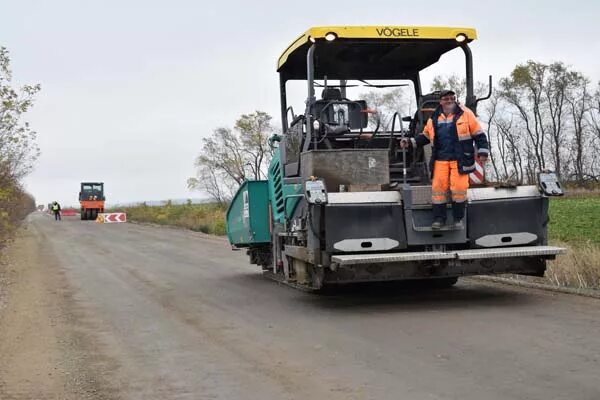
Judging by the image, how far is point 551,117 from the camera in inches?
2584

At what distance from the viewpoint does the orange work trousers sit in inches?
301

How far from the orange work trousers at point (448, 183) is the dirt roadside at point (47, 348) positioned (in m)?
3.98

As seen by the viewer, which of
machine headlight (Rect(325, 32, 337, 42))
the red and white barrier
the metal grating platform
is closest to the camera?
the metal grating platform

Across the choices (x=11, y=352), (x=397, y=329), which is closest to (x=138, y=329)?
(x=11, y=352)

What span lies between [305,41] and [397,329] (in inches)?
147

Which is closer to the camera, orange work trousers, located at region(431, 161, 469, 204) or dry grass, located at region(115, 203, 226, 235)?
orange work trousers, located at region(431, 161, 469, 204)

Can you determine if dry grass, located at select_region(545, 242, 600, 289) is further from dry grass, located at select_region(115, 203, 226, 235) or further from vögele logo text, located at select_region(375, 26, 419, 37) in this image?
dry grass, located at select_region(115, 203, 226, 235)

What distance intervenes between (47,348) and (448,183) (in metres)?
4.63

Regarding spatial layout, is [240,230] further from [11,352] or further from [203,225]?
[203,225]

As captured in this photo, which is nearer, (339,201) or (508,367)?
(508,367)

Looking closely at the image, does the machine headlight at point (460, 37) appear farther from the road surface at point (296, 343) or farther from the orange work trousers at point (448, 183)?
the road surface at point (296, 343)

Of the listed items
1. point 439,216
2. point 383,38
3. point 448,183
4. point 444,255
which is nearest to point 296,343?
point 444,255

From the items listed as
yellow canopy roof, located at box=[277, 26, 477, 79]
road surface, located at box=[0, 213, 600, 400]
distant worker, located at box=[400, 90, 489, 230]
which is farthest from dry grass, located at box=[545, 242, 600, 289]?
yellow canopy roof, located at box=[277, 26, 477, 79]

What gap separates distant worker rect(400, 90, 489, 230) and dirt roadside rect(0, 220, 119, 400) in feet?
13.1
